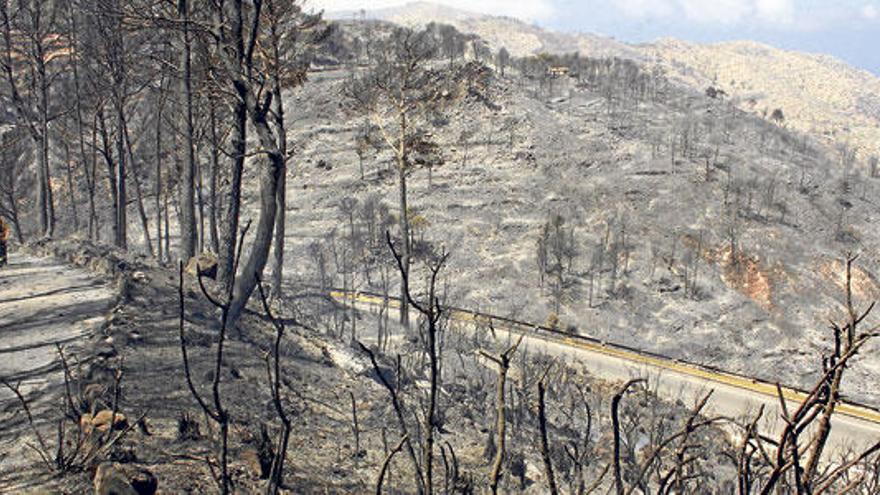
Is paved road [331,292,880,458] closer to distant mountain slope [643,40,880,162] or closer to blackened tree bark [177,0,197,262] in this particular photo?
blackened tree bark [177,0,197,262]

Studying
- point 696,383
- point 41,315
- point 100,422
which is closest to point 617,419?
point 100,422

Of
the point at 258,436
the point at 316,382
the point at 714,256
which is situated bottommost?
the point at 714,256

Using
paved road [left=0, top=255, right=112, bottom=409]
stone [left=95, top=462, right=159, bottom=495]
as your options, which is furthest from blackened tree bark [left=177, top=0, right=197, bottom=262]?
stone [left=95, top=462, right=159, bottom=495]

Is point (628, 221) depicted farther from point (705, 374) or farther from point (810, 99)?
point (810, 99)

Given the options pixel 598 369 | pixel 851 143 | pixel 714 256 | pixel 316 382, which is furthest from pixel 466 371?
pixel 851 143

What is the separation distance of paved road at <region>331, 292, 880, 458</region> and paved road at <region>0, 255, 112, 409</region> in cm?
1214

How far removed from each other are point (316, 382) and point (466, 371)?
6931 mm

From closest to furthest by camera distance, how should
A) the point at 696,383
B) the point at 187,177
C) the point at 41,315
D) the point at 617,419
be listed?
the point at 617,419
the point at 41,315
the point at 187,177
the point at 696,383

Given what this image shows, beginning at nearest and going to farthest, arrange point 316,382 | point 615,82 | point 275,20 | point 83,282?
1. point 316,382
2. point 83,282
3. point 275,20
4. point 615,82

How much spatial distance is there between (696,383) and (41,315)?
2242 centimetres

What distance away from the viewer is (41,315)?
10.5m

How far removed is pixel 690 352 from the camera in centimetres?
3177

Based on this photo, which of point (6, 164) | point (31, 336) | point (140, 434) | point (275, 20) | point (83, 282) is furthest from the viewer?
point (6, 164)

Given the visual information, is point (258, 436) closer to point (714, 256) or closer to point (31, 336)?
point (31, 336)
